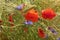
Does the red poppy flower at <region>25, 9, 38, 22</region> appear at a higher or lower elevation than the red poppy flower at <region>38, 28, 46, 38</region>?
higher

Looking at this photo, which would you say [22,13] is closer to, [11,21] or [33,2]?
[11,21]

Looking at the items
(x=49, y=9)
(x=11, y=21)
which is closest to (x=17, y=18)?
(x=11, y=21)

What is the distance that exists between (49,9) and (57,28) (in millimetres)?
89

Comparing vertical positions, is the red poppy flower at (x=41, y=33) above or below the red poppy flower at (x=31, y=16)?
below

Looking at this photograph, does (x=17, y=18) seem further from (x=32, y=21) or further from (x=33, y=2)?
(x=33, y=2)

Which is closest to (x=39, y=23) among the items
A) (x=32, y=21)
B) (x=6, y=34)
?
(x=32, y=21)

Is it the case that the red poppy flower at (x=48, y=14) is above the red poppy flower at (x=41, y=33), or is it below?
above

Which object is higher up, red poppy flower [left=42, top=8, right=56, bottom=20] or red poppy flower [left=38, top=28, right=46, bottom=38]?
red poppy flower [left=42, top=8, right=56, bottom=20]

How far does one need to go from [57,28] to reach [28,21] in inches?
5.6

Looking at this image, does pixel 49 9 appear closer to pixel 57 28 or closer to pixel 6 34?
pixel 57 28

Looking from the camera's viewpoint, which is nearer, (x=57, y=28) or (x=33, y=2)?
(x=57, y=28)

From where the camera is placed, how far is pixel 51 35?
0.82 m

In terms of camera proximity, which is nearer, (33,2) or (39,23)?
(39,23)

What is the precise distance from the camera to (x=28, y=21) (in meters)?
0.82
